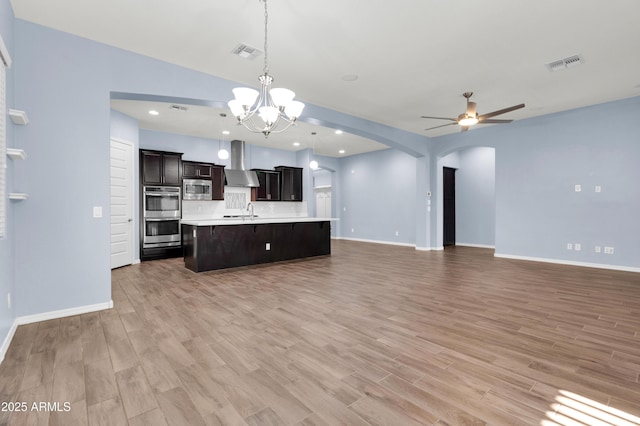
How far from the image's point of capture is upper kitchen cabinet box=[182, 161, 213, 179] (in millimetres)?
7457

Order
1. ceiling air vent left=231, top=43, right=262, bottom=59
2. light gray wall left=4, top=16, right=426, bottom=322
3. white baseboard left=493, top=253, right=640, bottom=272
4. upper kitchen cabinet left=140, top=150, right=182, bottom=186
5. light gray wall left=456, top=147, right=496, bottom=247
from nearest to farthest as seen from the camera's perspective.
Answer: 1. light gray wall left=4, top=16, right=426, bottom=322
2. ceiling air vent left=231, top=43, right=262, bottom=59
3. white baseboard left=493, top=253, right=640, bottom=272
4. upper kitchen cabinet left=140, top=150, right=182, bottom=186
5. light gray wall left=456, top=147, right=496, bottom=247

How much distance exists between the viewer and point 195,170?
300 inches

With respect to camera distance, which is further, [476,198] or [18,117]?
[476,198]

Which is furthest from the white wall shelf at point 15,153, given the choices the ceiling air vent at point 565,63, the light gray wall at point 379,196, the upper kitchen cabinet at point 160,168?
the light gray wall at point 379,196

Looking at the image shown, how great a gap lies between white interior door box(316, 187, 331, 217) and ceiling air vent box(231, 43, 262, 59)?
28.2 ft

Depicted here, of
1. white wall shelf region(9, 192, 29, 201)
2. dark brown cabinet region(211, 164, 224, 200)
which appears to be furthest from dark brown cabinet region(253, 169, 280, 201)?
white wall shelf region(9, 192, 29, 201)

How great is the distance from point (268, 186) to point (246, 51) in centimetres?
563

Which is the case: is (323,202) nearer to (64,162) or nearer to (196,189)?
(196,189)

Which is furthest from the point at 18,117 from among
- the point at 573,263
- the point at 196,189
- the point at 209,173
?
the point at 573,263

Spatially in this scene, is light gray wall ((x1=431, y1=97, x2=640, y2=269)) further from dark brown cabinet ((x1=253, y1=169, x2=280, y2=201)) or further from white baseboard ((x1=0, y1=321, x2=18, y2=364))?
white baseboard ((x1=0, y1=321, x2=18, y2=364))

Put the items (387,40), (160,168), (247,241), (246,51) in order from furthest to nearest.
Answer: (160,168) → (247,241) → (246,51) → (387,40)

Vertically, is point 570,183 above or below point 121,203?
above

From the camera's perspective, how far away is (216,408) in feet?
5.54

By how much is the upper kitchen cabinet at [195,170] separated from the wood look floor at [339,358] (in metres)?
3.91
